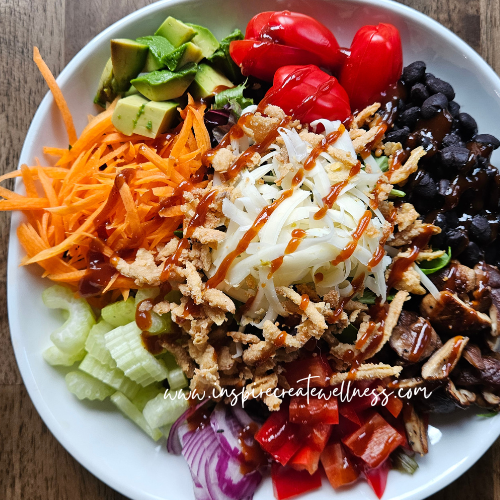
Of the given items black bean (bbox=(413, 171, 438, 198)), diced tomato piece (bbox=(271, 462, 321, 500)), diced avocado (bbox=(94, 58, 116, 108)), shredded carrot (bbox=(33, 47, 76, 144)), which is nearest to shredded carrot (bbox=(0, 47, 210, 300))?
shredded carrot (bbox=(33, 47, 76, 144))

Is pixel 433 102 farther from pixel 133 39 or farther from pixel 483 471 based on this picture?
pixel 483 471

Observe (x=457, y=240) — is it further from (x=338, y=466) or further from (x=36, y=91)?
(x=36, y=91)

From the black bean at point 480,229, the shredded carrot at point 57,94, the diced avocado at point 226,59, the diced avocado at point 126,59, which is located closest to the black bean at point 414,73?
the black bean at point 480,229

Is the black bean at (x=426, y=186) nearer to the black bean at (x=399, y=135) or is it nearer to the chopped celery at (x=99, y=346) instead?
the black bean at (x=399, y=135)

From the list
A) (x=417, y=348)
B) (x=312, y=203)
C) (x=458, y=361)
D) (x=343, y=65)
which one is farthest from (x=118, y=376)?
(x=343, y=65)

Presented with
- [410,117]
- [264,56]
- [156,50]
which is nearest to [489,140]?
[410,117]

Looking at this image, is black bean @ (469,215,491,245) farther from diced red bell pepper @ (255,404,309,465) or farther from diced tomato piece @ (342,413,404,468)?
diced red bell pepper @ (255,404,309,465)
